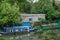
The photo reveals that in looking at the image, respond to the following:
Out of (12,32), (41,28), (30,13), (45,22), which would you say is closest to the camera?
(12,32)

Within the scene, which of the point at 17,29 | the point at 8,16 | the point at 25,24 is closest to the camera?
the point at 17,29

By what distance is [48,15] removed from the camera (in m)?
31.7

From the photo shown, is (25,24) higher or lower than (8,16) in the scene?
lower

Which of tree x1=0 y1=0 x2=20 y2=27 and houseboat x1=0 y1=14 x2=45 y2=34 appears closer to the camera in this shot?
houseboat x1=0 y1=14 x2=45 y2=34

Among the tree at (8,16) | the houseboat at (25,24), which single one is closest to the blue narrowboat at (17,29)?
the houseboat at (25,24)

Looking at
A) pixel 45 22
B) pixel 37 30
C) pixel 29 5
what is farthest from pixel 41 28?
pixel 29 5

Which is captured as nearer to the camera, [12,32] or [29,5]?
[12,32]

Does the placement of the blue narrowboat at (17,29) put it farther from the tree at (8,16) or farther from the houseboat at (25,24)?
the tree at (8,16)

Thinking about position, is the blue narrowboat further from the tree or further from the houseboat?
the tree

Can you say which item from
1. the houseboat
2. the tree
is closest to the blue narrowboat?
the houseboat

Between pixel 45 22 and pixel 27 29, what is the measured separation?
5.25 meters

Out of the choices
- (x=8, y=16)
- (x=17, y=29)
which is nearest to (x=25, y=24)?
(x=17, y=29)

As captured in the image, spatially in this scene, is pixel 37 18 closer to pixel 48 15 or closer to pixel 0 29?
pixel 48 15

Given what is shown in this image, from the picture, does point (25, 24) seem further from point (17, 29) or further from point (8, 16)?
point (8, 16)
